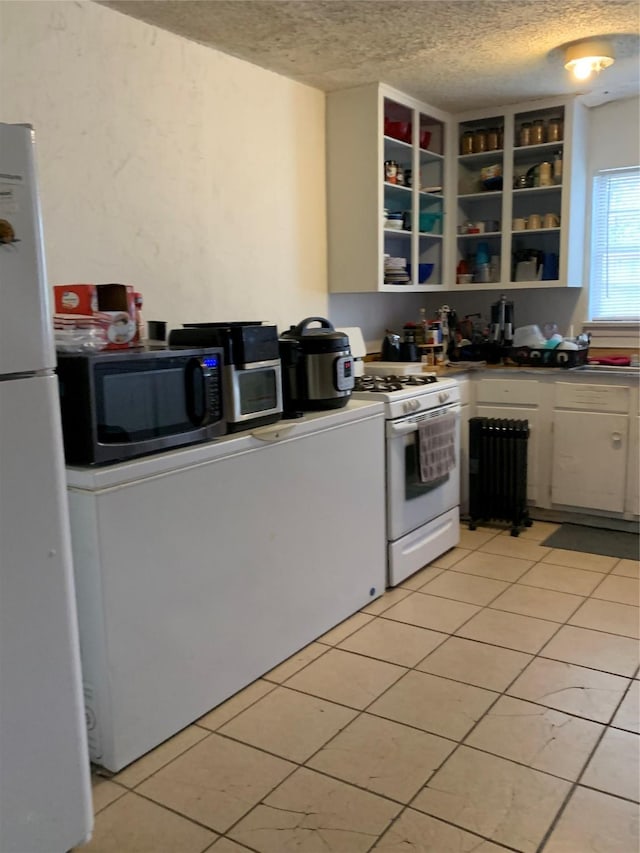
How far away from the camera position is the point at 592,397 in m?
3.91

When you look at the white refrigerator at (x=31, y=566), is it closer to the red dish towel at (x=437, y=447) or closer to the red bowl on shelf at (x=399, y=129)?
the red dish towel at (x=437, y=447)

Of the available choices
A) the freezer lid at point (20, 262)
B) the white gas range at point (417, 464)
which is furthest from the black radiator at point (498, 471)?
the freezer lid at point (20, 262)

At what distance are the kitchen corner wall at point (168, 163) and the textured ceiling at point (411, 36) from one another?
0.16 metres

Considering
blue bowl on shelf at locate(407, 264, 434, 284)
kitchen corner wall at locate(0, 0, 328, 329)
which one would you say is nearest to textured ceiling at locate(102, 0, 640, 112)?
kitchen corner wall at locate(0, 0, 328, 329)

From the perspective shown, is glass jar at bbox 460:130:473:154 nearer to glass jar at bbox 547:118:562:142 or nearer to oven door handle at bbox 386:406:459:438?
glass jar at bbox 547:118:562:142

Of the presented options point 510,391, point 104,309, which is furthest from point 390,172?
point 104,309

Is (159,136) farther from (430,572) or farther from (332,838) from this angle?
(332,838)

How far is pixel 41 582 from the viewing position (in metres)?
1.57

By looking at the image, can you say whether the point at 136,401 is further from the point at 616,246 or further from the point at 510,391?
the point at 616,246

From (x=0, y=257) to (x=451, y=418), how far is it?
2.47 m

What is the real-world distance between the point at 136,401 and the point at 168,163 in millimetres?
1339

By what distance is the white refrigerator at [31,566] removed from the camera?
1453mm

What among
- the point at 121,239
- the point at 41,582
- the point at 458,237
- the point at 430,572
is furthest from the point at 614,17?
the point at 41,582

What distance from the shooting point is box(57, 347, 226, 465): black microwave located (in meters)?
1.90
